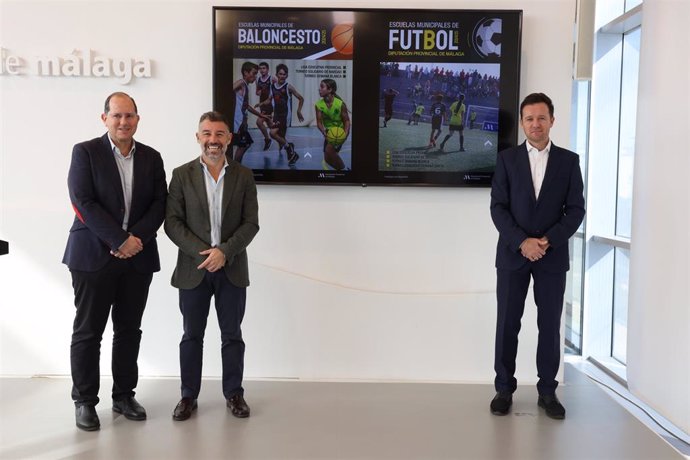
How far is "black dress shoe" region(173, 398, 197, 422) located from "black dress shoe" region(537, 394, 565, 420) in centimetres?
191

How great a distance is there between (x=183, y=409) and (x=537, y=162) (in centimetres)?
229

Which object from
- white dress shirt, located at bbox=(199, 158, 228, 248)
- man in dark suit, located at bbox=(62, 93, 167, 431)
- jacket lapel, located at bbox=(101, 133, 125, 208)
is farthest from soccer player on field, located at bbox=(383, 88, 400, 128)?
jacket lapel, located at bbox=(101, 133, 125, 208)

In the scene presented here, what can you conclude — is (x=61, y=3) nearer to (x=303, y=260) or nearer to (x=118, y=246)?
(x=118, y=246)

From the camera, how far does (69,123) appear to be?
443 cm

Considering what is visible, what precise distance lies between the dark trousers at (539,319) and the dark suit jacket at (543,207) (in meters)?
0.08

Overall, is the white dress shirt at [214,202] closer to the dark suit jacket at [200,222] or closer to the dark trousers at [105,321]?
the dark suit jacket at [200,222]

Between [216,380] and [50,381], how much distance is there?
1.02 meters

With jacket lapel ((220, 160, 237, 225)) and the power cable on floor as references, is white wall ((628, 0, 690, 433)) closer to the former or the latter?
the power cable on floor

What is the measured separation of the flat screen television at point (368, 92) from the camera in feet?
14.1

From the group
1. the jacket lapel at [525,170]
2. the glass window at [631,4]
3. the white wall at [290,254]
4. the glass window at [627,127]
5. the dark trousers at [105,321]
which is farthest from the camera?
the glass window at [627,127]

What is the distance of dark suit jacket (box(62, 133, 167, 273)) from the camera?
342cm

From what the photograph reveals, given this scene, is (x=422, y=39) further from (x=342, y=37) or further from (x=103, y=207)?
(x=103, y=207)

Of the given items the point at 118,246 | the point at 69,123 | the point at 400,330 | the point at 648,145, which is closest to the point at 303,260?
the point at 400,330

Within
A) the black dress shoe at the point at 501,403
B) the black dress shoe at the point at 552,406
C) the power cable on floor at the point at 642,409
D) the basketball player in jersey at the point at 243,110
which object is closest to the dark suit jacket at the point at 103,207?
the basketball player in jersey at the point at 243,110
